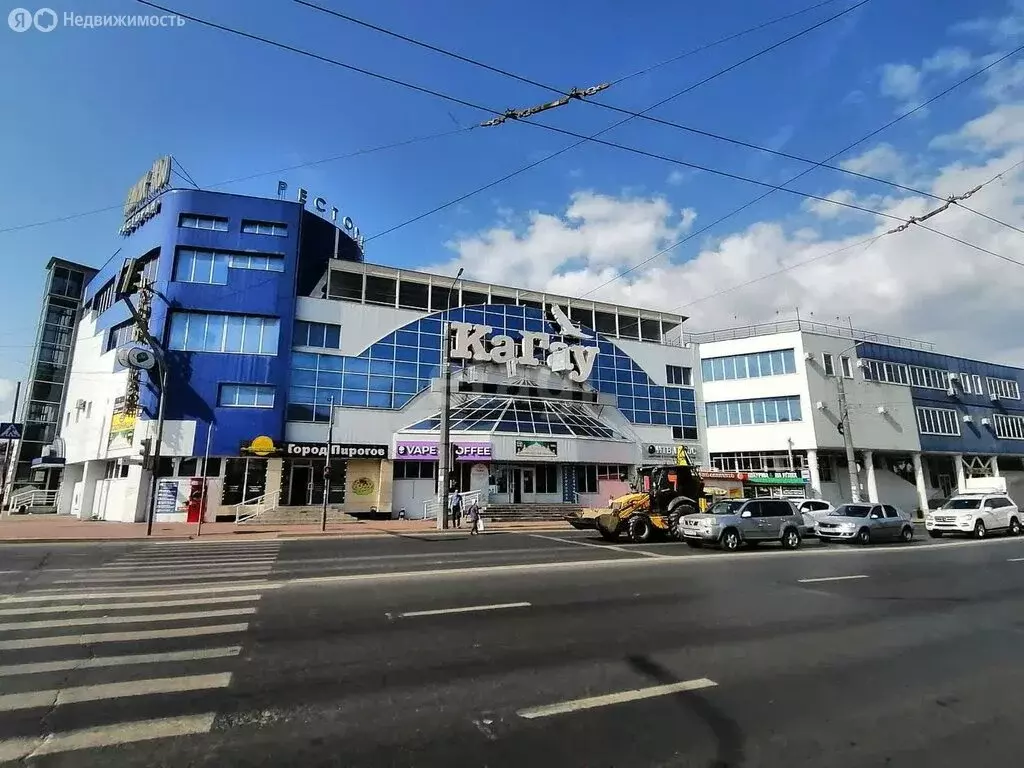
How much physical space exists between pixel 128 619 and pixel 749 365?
151ft

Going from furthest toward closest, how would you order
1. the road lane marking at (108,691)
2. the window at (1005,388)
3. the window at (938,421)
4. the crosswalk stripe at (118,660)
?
the window at (1005,388)
the window at (938,421)
the crosswalk stripe at (118,660)
the road lane marking at (108,691)

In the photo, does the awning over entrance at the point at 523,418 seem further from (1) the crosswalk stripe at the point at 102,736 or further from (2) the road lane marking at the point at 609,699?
(1) the crosswalk stripe at the point at 102,736

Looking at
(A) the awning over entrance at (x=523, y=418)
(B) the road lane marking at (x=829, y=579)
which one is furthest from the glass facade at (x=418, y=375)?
(B) the road lane marking at (x=829, y=579)

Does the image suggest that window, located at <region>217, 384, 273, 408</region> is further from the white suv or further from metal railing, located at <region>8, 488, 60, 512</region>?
the white suv

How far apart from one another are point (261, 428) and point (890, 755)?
33.4 m

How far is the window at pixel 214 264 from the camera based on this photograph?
33750 mm

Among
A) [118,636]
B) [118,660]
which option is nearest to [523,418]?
[118,636]

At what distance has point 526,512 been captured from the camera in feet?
113

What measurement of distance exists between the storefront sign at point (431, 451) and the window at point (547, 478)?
4.50 meters

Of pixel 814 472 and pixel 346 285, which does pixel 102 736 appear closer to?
pixel 346 285

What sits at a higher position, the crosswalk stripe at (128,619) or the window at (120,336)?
the window at (120,336)


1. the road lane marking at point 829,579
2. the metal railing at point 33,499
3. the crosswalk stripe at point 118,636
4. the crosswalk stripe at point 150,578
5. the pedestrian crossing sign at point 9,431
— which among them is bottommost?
the road lane marking at point 829,579

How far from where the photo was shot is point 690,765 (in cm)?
389

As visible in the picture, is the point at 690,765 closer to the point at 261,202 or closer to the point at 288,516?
the point at 288,516
